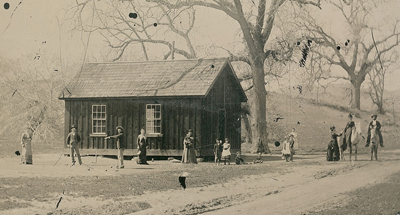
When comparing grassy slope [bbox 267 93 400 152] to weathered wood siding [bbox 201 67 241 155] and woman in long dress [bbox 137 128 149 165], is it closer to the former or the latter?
weathered wood siding [bbox 201 67 241 155]

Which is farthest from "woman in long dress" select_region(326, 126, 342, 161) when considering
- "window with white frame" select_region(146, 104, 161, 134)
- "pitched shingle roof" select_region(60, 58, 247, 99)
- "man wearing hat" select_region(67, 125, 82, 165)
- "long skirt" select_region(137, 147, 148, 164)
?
"man wearing hat" select_region(67, 125, 82, 165)

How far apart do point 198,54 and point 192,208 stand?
104 inches

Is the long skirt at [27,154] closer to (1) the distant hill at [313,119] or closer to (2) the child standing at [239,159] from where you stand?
(2) the child standing at [239,159]

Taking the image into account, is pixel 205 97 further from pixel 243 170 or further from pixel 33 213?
pixel 33 213

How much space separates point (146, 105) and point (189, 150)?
1.10 meters

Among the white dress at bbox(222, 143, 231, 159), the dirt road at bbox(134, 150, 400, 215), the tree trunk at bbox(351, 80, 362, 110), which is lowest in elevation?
the dirt road at bbox(134, 150, 400, 215)

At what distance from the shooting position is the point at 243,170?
34.8 feet

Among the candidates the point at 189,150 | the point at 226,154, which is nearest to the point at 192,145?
the point at 189,150

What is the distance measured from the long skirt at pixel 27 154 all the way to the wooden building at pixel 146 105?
0.70 meters

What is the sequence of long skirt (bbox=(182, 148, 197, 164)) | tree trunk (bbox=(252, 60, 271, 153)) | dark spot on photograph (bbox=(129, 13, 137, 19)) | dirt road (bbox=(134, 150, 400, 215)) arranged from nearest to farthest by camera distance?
dark spot on photograph (bbox=(129, 13, 137, 19)), dirt road (bbox=(134, 150, 400, 215)), long skirt (bbox=(182, 148, 197, 164)), tree trunk (bbox=(252, 60, 271, 153))

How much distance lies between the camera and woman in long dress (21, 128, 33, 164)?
8023 mm

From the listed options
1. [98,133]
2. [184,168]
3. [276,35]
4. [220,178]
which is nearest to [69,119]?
[98,133]

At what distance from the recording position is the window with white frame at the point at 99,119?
8.16 metres

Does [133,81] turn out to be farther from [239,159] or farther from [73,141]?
[239,159]
